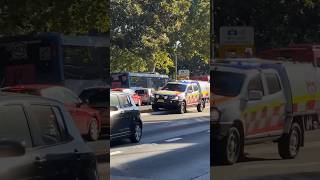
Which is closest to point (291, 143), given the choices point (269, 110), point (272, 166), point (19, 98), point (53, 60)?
point (272, 166)

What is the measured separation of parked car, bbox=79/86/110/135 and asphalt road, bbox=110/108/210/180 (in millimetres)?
2370

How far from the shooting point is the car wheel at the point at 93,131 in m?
5.99

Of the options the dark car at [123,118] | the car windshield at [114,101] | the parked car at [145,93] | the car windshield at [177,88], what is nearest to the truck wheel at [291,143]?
the dark car at [123,118]

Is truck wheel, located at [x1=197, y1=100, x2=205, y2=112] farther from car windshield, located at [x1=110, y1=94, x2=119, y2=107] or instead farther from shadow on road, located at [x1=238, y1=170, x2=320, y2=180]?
shadow on road, located at [x1=238, y1=170, x2=320, y2=180]

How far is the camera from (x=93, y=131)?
6.04 meters

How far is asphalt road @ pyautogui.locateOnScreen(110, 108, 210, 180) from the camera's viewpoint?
8.83 metres

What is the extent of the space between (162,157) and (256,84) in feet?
15.9

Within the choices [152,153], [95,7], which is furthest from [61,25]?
[152,153]

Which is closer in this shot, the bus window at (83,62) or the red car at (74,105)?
the red car at (74,105)

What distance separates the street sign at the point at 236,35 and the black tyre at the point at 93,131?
5.42 feet

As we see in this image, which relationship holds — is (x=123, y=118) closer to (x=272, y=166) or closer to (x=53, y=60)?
(x=53, y=60)

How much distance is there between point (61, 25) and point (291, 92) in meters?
2.56

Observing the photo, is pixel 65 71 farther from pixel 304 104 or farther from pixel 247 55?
pixel 304 104

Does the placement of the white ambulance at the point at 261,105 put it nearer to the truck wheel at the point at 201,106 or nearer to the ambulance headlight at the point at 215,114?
the ambulance headlight at the point at 215,114
